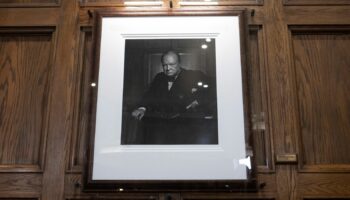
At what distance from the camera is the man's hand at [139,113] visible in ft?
4.88

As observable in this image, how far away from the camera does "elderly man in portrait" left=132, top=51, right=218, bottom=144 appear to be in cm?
147

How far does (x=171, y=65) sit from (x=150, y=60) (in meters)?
0.09

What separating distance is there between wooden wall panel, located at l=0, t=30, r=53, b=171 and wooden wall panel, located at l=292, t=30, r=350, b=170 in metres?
1.02

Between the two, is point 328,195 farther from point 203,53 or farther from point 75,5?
point 75,5

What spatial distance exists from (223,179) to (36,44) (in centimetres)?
95

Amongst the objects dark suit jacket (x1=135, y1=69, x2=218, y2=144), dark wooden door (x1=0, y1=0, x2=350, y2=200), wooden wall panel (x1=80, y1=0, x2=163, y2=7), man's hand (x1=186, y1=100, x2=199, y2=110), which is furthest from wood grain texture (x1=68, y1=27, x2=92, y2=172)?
man's hand (x1=186, y1=100, x2=199, y2=110)

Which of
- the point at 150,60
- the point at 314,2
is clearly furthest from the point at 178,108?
the point at 314,2

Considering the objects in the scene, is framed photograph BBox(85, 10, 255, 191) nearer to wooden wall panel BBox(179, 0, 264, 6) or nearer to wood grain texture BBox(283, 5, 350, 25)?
wooden wall panel BBox(179, 0, 264, 6)

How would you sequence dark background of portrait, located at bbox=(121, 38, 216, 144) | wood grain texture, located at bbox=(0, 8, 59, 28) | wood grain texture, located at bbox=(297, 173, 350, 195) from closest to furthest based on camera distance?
wood grain texture, located at bbox=(297, 173, 350, 195)
dark background of portrait, located at bbox=(121, 38, 216, 144)
wood grain texture, located at bbox=(0, 8, 59, 28)

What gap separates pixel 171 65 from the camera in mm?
1554

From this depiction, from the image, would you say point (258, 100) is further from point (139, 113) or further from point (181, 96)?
point (139, 113)

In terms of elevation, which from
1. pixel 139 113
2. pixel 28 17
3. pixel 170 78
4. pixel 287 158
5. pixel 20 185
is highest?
pixel 28 17

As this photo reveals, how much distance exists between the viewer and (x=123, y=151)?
145cm

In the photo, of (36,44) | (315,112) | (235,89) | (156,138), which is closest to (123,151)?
(156,138)
